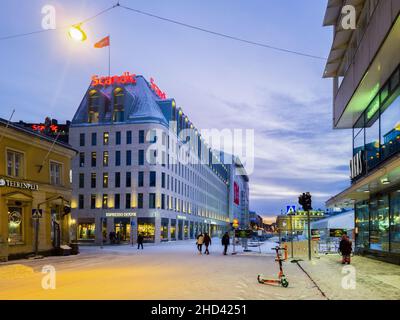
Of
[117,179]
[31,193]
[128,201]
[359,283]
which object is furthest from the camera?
[117,179]

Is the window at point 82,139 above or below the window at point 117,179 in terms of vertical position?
above

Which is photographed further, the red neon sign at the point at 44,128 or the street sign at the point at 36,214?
the red neon sign at the point at 44,128

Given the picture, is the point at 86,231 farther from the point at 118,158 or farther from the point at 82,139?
the point at 82,139

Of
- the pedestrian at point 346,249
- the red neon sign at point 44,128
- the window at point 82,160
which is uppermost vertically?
the red neon sign at point 44,128

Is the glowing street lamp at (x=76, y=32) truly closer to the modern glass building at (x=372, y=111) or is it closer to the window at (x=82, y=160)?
the modern glass building at (x=372, y=111)

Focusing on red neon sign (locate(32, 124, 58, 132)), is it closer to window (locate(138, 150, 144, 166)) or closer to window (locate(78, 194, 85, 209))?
window (locate(78, 194, 85, 209))

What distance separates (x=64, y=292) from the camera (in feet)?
40.5

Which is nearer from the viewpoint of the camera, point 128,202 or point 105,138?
point 128,202

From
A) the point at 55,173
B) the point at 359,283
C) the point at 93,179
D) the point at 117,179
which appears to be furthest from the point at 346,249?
the point at 93,179

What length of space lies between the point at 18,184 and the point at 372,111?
21.1 metres

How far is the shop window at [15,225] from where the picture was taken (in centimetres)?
2654

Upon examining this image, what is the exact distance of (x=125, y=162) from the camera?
6488 centimetres

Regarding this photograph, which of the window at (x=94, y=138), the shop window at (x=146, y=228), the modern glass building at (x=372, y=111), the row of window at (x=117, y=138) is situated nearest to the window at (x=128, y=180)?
the row of window at (x=117, y=138)
